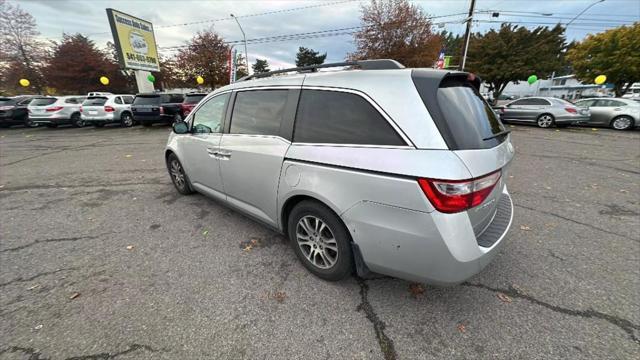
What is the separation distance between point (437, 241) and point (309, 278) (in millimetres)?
1299

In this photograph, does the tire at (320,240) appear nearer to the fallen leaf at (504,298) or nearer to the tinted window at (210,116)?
the fallen leaf at (504,298)

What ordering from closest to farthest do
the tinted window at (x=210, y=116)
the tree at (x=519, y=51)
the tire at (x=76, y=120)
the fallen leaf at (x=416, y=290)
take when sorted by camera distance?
the fallen leaf at (x=416, y=290)
the tinted window at (x=210, y=116)
the tire at (x=76, y=120)
the tree at (x=519, y=51)

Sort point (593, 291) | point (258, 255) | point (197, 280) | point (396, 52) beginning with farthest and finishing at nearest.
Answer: point (396, 52)
point (258, 255)
point (197, 280)
point (593, 291)

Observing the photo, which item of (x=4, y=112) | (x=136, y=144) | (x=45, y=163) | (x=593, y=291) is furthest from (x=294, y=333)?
(x=4, y=112)

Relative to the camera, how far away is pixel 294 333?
1872mm

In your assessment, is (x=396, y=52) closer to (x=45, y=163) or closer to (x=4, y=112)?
(x=45, y=163)

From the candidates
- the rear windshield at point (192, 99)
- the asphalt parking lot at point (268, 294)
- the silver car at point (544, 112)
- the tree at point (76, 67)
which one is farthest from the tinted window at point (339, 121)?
the tree at point (76, 67)

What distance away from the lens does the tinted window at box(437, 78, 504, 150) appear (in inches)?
67.7

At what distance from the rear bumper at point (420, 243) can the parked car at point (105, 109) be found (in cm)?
1599

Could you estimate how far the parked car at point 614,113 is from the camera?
37.2 feet

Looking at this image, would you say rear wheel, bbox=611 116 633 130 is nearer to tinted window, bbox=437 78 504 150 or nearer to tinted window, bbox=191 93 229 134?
tinted window, bbox=437 78 504 150

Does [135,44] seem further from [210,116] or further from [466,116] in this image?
[466,116]

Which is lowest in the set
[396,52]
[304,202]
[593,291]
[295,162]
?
[593,291]

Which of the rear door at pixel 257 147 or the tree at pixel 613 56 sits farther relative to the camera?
the tree at pixel 613 56
